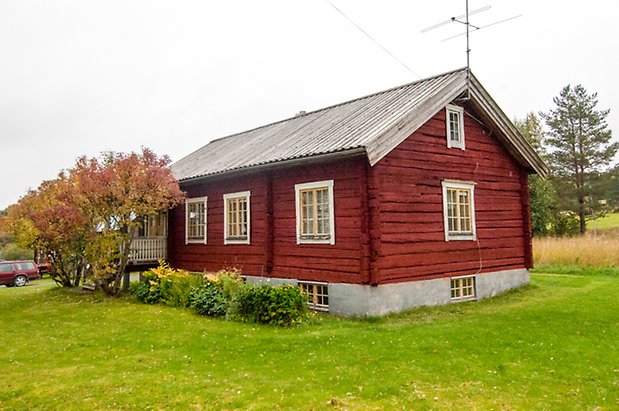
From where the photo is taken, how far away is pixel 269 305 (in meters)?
11.3

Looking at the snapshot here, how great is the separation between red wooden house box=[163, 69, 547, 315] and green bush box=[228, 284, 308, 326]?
4.52 feet

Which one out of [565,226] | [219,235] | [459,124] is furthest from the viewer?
[565,226]

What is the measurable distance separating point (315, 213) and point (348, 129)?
8.59 feet

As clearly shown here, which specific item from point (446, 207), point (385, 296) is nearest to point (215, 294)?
point (385, 296)

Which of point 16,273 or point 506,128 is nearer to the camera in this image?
point 506,128

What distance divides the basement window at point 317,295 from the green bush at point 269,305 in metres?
1.34

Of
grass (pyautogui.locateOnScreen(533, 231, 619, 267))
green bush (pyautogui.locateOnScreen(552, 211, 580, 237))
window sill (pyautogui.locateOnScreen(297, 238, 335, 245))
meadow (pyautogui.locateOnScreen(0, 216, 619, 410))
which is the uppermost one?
green bush (pyautogui.locateOnScreen(552, 211, 580, 237))

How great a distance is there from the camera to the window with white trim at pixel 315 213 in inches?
505

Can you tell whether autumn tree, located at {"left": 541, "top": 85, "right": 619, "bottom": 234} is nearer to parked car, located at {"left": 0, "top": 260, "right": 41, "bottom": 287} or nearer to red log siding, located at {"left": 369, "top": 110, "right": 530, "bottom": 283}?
red log siding, located at {"left": 369, "top": 110, "right": 530, "bottom": 283}

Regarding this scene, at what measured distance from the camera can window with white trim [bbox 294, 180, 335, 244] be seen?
505 inches

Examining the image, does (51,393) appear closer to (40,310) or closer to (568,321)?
(40,310)

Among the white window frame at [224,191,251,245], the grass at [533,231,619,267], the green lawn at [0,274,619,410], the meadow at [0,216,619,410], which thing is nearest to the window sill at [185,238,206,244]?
the white window frame at [224,191,251,245]

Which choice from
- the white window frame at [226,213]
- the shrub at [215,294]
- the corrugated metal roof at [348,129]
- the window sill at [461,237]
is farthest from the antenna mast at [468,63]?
the shrub at [215,294]

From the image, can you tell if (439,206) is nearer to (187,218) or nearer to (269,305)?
(269,305)
